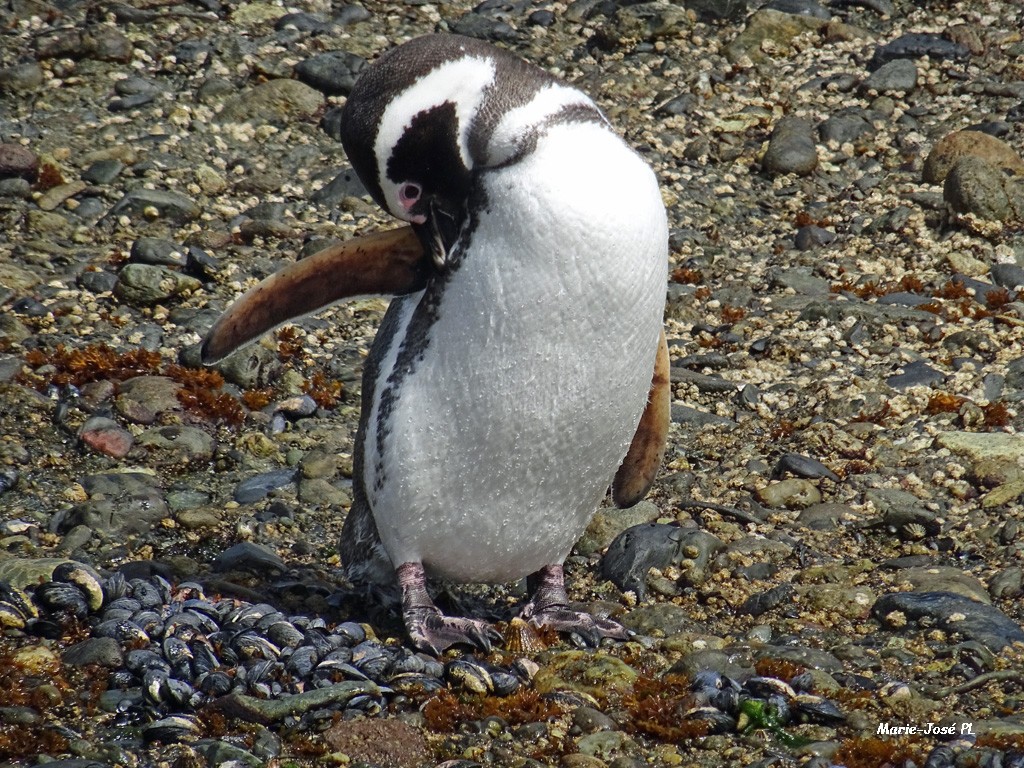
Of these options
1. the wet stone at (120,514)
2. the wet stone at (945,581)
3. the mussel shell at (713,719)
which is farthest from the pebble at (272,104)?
the mussel shell at (713,719)

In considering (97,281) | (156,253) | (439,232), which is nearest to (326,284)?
(439,232)

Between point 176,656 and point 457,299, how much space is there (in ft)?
4.66

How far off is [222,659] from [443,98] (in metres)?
1.89

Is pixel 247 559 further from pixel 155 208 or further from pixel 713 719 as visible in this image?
pixel 155 208

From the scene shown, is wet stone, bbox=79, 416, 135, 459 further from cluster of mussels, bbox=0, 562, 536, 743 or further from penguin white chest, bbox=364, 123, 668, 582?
penguin white chest, bbox=364, 123, 668, 582

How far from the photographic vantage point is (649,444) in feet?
16.9

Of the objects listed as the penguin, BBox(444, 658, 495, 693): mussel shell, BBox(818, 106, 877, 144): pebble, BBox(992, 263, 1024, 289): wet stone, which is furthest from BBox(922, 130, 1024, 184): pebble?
BBox(444, 658, 495, 693): mussel shell

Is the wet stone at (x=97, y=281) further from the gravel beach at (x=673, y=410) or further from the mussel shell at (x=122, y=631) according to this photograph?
the mussel shell at (x=122, y=631)

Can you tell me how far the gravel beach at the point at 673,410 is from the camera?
13.7 ft

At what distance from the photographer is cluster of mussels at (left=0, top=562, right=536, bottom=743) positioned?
4.13 metres

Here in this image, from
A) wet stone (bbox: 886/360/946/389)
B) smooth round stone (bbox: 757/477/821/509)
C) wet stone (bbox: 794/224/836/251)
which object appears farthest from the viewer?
wet stone (bbox: 794/224/836/251)

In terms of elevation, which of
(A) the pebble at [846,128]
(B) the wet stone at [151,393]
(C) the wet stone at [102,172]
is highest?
(A) the pebble at [846,128]

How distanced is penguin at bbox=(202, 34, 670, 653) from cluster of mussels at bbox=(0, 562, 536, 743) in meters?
0.24

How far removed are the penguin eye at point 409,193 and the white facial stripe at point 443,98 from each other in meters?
0.09
